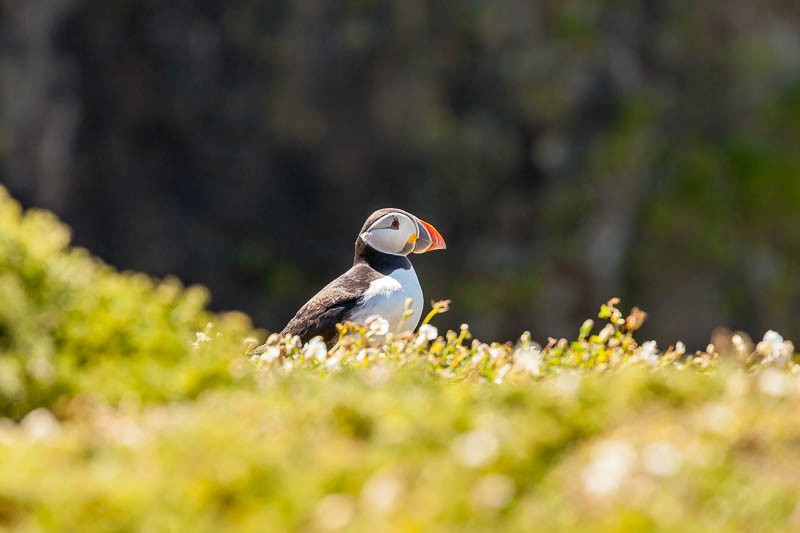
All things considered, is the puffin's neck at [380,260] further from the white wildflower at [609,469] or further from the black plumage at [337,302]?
the white wildflower at [609,469]

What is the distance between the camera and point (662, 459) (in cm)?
404

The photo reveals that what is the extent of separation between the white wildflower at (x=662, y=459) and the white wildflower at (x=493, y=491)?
20.0 inches

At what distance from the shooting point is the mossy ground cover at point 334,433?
12.5ft

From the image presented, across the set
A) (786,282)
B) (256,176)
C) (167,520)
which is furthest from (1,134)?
(167,520)

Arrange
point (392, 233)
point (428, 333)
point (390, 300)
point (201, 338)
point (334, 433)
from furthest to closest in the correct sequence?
point (392, 233) < point (390, 300) < point (201, 338) < point (428, 333) < point (334, 433)

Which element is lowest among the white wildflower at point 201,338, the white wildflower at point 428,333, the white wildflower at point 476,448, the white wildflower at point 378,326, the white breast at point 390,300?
the white wildflower at point 476,448

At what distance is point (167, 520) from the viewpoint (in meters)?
3.73

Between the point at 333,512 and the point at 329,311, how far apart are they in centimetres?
341

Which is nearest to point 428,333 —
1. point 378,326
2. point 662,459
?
point 378,326

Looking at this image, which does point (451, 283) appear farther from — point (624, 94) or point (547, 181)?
point (624, 94)

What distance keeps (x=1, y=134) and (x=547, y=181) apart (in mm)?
10615

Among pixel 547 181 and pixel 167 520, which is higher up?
pixel 547 181

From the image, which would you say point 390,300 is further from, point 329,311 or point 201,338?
point 201,338

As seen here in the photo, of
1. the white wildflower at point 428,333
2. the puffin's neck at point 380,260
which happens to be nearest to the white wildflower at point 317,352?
the white wildflower at point 428,333
